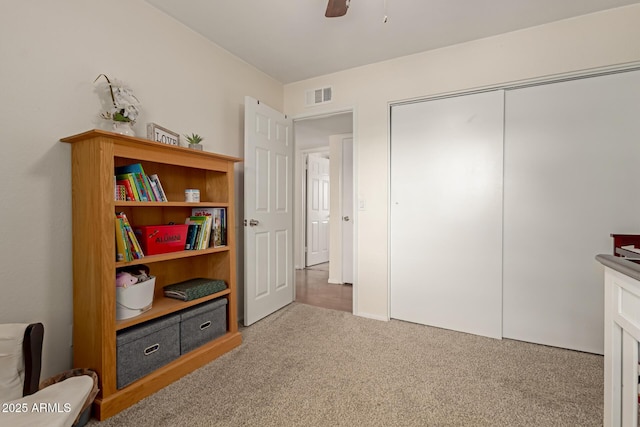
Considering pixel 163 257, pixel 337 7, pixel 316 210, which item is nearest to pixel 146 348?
pixel 163 257

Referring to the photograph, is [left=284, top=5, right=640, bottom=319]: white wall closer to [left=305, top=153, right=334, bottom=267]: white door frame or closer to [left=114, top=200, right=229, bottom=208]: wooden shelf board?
[left=114, top=200, right=229, bottom=208]: wooden shelf board

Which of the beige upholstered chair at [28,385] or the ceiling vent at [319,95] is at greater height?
the ceiling vent at [319,95]

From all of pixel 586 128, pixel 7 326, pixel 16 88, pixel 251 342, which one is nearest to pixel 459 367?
pixel 251 342

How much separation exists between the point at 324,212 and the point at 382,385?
4.19 metres

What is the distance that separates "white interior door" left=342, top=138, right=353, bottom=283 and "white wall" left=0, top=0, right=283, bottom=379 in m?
2.67

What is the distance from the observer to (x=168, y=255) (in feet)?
5.95

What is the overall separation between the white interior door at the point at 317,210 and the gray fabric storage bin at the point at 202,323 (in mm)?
3224

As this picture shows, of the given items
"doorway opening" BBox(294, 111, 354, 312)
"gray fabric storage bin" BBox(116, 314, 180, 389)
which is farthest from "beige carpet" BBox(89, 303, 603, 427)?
"doorway opening" BBox(294, 111, 354, 312)

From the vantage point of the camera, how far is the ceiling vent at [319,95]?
303 centimetres

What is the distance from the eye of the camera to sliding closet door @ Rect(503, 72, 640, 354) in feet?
6.72

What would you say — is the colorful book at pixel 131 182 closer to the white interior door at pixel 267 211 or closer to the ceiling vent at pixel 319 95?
the white interior door at pixel 267 211

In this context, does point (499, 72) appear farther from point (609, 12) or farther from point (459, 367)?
point (459, 367)

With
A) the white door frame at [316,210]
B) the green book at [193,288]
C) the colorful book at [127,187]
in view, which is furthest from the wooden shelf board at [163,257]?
the white door frame at [316,210]

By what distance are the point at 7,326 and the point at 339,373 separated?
166cm
